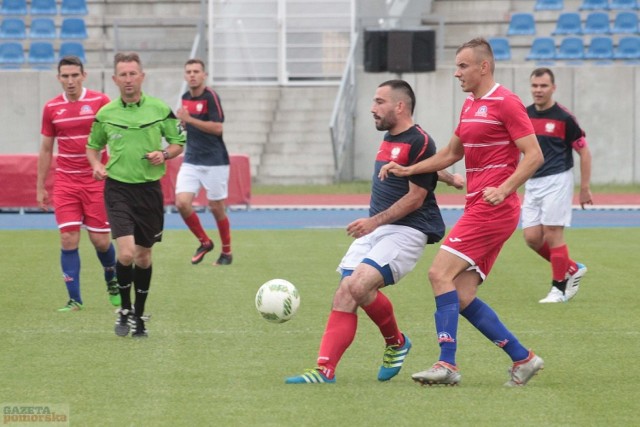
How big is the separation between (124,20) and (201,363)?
68.2ft

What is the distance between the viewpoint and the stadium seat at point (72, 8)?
30297 mm

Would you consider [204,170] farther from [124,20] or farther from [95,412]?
[124,20]

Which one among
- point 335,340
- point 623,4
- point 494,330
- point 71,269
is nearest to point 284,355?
point 335,340

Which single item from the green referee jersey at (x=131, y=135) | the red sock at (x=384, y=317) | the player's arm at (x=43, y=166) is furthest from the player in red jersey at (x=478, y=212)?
the player's arm at (x=43, y=166)

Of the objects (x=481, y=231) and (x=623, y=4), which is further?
(x=623, y=4)

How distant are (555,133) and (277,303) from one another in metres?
4.57

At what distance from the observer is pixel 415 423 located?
253 inches

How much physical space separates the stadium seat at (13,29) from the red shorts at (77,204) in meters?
19.7

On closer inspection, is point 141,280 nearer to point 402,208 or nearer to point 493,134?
point 402,208

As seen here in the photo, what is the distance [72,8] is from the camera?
30.4 metres

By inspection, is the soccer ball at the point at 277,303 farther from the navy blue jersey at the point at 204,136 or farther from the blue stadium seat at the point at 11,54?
the blue stadium seat at the point at 11,54

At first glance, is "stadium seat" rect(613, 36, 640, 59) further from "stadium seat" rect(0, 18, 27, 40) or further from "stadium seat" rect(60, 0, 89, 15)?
"stadium seat" rect(0, 18, 27, 40)

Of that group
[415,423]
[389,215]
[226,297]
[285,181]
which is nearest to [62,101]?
[226,297]

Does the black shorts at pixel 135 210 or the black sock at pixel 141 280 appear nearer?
the black shorts at pixel 135 210
